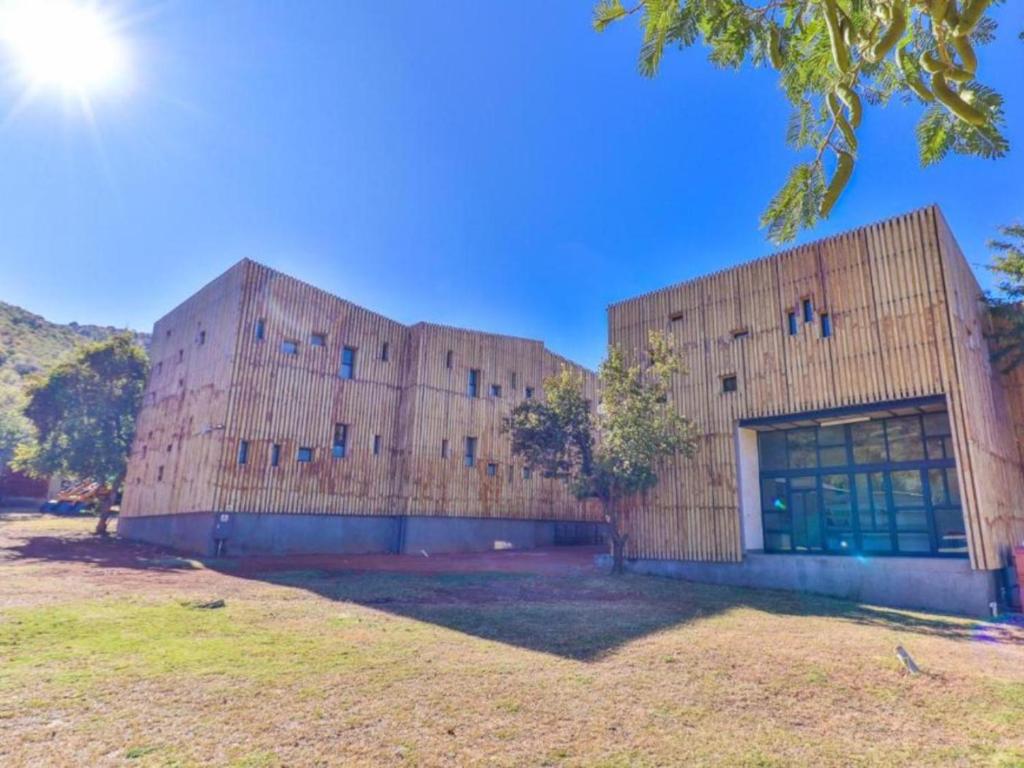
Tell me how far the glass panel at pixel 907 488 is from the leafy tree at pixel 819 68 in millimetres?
13496

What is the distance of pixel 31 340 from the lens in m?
74.1

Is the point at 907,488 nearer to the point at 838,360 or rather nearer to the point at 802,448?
the point at 802,448

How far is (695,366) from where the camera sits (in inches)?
687

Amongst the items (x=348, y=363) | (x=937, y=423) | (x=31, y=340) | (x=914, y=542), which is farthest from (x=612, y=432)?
(x=31, y=340)

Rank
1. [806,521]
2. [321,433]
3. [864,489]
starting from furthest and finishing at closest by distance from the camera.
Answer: [321,433], [806,521], [864,489]

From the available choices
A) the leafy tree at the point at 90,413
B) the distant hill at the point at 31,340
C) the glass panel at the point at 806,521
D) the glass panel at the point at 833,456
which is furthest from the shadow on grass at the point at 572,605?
the distant hill at the point at 31,340

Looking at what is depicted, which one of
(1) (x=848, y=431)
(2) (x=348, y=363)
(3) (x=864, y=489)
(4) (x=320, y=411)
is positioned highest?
(2) (x=348, y=363)

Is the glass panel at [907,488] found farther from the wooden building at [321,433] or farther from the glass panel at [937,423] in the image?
the wooden building at [321,433]

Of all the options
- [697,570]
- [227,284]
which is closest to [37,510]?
[227,284]

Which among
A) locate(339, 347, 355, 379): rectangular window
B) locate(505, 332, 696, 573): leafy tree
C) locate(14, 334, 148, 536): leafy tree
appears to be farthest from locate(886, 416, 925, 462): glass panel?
locate(14, 334, 148, 536): leafy tree

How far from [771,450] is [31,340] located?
91.1 metres

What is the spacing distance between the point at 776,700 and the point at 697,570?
1082 cm

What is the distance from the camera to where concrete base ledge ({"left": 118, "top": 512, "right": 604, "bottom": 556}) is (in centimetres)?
1941

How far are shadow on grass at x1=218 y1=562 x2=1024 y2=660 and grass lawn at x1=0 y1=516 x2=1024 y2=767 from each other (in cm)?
10
